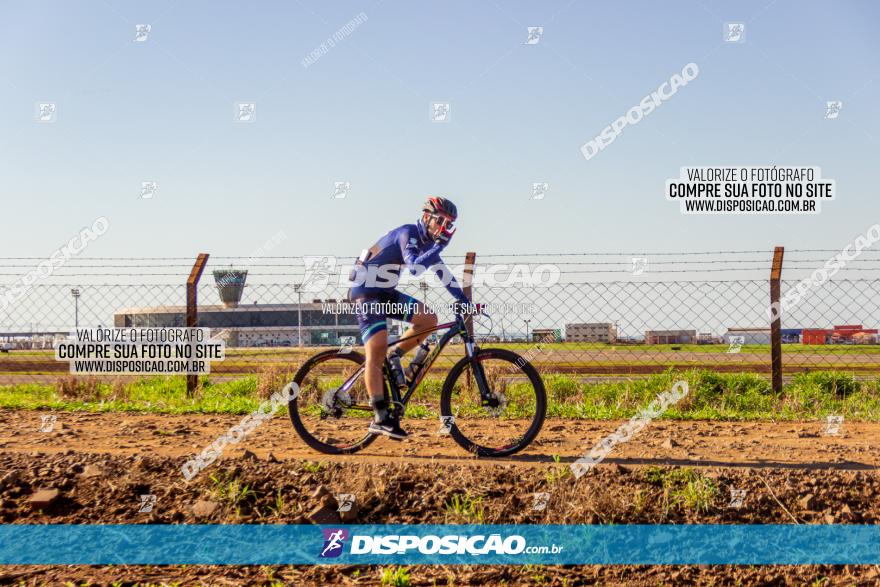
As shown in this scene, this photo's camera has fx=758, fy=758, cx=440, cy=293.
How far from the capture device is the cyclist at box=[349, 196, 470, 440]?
19.3 ft

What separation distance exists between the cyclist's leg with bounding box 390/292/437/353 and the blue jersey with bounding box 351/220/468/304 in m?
0.15

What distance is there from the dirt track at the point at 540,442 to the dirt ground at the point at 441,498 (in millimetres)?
77

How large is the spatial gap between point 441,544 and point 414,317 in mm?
2300

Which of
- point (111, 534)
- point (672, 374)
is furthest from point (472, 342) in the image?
point (672, 374)

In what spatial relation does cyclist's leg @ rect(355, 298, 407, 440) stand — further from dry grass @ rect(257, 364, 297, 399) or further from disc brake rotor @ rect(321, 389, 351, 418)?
dry grass @ rect(257, 364, 297, 399)

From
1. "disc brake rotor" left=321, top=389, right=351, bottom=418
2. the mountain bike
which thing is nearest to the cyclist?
the mountain bike

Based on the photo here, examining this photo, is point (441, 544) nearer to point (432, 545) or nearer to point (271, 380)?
point (432, 545)

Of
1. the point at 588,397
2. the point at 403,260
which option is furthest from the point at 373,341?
the point at 588,397

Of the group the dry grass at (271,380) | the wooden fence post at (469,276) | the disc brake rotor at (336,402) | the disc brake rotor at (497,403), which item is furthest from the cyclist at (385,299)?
the dry grass at (271,380)

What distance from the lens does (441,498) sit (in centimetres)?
455

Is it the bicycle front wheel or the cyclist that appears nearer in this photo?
the cyclist

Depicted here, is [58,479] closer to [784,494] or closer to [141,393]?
[784,494]

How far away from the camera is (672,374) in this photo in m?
10.7

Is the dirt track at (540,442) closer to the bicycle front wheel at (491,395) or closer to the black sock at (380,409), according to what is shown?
the bicycle front wheel at (491,395)
